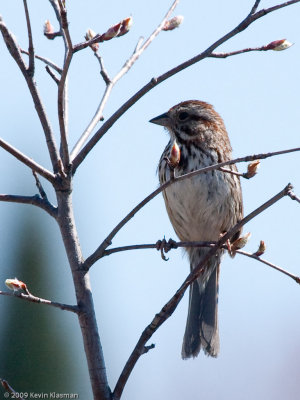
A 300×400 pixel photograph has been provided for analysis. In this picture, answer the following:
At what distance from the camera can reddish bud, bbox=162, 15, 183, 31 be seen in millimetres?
3363

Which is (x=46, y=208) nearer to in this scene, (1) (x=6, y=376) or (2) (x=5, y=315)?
(1) (x=6, y=376)

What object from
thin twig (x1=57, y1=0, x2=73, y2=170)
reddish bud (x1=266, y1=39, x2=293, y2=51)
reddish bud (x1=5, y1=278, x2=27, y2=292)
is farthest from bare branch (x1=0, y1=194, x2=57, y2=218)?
reddish bud (x1=266, y1=39, x2=293, y2=51)

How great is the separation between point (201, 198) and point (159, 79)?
7.12 ft

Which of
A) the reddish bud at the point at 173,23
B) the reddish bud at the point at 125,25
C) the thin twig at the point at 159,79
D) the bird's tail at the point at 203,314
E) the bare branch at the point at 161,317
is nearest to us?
the bare branch at the point at 161,317

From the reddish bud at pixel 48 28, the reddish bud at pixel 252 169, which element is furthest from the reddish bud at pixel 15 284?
the reddish bud at pixel 48 28

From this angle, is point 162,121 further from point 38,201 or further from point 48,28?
point 38,201

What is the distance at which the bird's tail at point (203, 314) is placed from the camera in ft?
15.3

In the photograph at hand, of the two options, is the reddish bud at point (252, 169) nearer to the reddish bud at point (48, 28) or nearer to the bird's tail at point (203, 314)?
the reddish bud at point (48, 28)

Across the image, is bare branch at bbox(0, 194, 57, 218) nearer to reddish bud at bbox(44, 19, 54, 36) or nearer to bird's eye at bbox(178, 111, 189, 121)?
reddish bud at bbox(44, 19, 54, 36)

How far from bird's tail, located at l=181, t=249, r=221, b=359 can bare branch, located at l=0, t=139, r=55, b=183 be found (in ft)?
6.87

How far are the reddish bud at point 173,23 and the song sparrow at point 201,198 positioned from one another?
130 centimetres

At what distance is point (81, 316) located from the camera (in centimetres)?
263

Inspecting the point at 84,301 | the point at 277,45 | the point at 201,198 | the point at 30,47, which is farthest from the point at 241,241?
the point at 201,198

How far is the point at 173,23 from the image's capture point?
3383 millimetres
